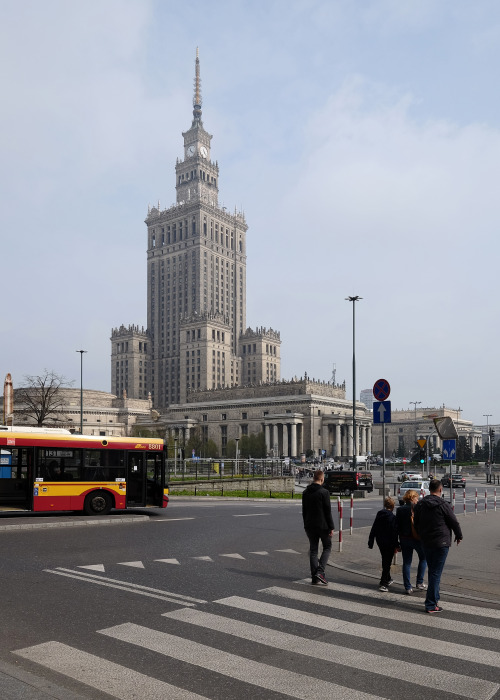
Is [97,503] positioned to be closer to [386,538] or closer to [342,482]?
[386,538]

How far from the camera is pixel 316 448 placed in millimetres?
134750

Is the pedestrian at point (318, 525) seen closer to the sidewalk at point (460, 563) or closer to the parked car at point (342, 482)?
the sidewalk at point (460, 563)

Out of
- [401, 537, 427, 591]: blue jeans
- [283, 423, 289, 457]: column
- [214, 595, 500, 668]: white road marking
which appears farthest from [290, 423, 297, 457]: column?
[214, 595, 500, 668]: white road marking

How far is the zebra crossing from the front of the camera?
253 inches

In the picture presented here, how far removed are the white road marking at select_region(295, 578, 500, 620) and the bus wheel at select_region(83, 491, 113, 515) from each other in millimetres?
12101

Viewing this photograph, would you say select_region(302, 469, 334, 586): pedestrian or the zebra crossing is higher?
select_region(302, 469, 334, 586): pedestrian

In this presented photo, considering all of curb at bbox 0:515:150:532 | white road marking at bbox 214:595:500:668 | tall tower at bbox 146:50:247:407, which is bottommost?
curb at bbox 0:515:150:532

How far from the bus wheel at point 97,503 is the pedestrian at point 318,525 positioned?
12.4 m

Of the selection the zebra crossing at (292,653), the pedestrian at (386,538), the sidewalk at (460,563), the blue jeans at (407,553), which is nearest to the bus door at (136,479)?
the sidewalk at (460,563)

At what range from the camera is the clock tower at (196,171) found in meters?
190

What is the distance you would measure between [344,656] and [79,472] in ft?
52.9

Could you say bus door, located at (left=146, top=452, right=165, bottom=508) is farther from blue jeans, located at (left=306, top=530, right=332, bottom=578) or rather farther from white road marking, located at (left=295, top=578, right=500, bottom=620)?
blue jeans, located at (left=306, top=530, right=332, bottom=578)

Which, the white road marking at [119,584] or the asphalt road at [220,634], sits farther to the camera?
the white road marking at [119,584]

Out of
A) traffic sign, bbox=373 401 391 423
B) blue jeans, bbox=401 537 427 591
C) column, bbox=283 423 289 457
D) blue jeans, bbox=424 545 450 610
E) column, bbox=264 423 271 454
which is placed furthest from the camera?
column, bbox=264 423 271 454
